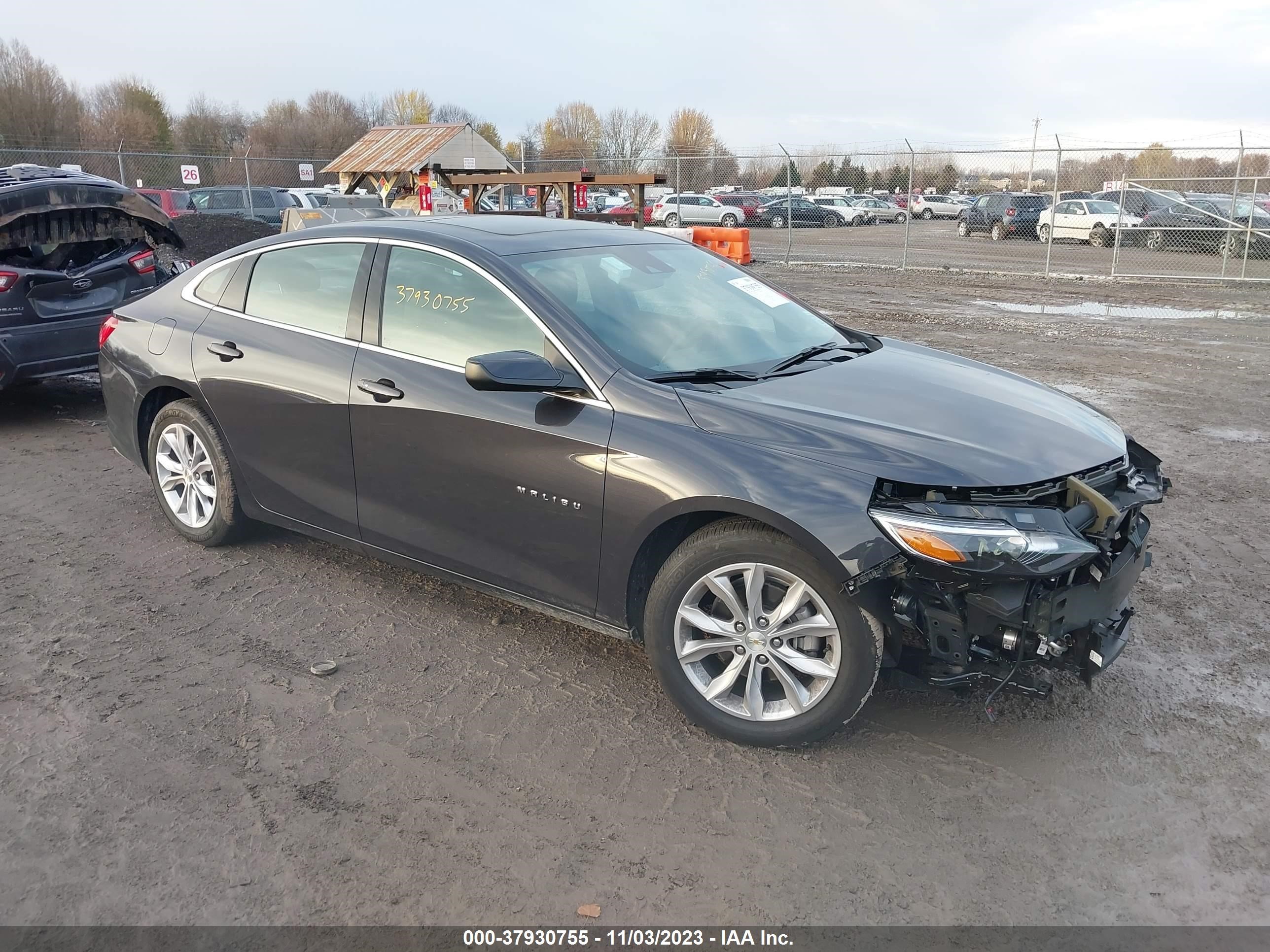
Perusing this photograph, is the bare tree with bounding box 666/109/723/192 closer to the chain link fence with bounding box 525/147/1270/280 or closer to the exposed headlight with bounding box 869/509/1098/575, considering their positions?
the chain link fence with bounding box 525/147/1270/280

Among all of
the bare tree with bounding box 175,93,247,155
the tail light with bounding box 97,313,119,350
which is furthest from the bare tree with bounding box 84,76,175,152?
the tail light with bounding box 97,313,119,350

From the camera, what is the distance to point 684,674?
345cm

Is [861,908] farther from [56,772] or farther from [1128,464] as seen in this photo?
[56,772]

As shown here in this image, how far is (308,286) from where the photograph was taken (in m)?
4.56

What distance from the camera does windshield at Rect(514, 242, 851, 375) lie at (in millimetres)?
3844

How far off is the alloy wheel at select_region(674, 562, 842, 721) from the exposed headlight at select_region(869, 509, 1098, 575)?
35 centimetres

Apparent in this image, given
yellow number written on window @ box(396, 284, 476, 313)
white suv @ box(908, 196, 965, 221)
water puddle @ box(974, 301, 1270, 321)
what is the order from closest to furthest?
yellow number written on window @ box(396, 284, 476, 313) → water puddle @ box(974, 301, 1270, 321) → white suv @ box(908, 196, 965, 221)

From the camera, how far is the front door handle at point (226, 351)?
4680 mm

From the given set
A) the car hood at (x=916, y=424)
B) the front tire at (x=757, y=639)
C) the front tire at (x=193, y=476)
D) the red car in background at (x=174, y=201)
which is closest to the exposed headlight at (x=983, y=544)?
the car hood at (x=916, y=424)

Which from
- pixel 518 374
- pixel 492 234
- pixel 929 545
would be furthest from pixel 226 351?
pixel 929 545

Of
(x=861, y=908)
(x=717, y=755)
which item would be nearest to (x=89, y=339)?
(x=717, y=755)

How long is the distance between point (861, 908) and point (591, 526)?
153 cm

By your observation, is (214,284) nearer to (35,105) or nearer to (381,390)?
(381,390)

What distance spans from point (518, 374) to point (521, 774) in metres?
1.36
